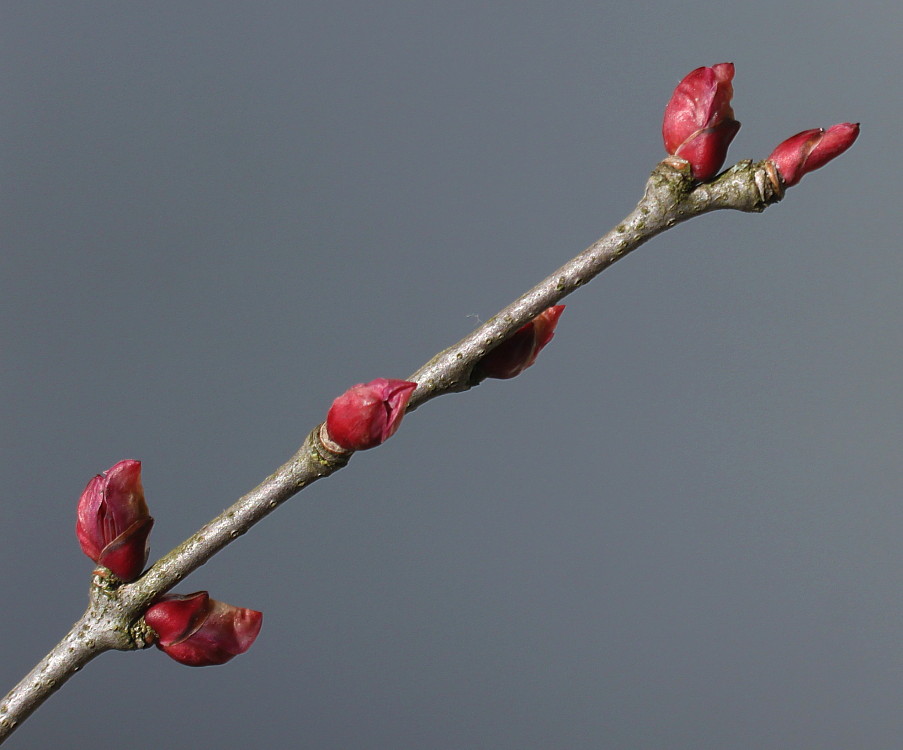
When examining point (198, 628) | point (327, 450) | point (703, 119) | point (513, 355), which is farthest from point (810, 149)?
point (198, 628)

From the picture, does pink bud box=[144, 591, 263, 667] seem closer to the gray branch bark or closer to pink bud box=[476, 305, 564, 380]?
the gray branch bark

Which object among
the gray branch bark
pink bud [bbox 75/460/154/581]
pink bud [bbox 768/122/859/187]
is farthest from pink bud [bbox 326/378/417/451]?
pink bud [bbox 768/122/859/187]

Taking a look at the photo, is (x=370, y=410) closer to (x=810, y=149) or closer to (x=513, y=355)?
(x=513, y=355)

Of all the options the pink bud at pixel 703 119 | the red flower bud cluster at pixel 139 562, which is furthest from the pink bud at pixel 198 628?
the pink bud at pixel 703 119

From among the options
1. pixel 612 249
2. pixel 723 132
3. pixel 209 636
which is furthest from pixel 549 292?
pixel 209 636

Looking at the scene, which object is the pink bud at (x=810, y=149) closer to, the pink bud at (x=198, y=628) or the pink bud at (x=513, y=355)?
the pink bud at (x=513, y=355)

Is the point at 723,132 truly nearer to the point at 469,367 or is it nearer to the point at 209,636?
the point at 469,367

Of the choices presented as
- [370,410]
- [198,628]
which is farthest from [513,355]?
[198,628]
